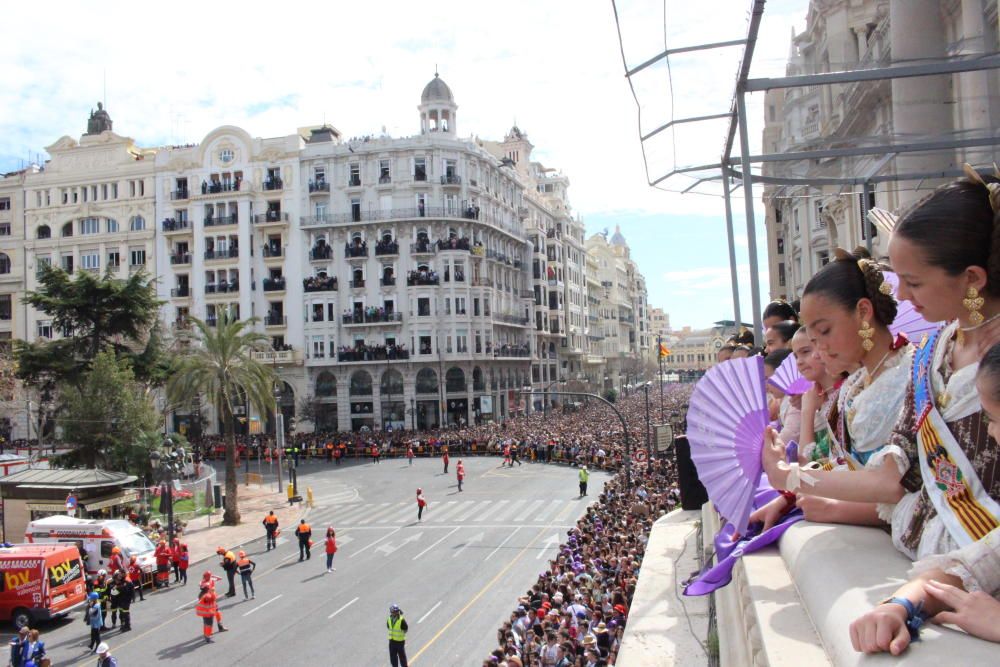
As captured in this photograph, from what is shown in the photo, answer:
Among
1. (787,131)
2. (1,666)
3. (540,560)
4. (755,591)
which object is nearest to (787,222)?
(540,560)

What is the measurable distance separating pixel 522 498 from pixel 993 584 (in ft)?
94.5

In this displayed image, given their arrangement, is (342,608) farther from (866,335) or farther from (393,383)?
(393,383)

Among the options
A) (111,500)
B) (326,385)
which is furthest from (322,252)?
(111,500)

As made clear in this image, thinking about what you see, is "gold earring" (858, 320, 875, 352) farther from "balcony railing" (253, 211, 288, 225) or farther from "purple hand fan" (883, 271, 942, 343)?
"balcony railing" (253, 211, 288, 225)

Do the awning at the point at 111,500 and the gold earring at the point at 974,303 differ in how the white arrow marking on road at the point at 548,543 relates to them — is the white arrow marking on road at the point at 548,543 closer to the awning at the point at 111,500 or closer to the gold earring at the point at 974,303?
the awning at the point at 111,500

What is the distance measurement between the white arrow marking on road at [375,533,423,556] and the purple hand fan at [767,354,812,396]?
1925cm

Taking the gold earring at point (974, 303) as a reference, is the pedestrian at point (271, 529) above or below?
below

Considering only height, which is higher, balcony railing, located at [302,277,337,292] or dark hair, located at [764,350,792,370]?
balcony railing, located at [302,277,337,292]

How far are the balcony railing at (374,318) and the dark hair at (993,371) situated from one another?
51985 mm

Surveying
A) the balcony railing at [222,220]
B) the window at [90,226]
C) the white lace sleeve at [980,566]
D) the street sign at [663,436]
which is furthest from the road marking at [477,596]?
the window at [90,226]

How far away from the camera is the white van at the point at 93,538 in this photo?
19.9 metres

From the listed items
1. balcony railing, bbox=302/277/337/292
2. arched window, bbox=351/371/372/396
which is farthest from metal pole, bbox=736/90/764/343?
balcony railing, bbox=302/277/337/292

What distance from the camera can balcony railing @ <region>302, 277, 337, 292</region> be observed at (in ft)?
178

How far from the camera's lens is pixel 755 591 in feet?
9.58
